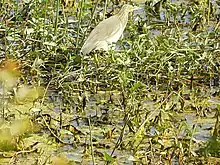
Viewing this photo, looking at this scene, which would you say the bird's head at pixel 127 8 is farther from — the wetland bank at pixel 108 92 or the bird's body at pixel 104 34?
the bird's body at pixel 104 34

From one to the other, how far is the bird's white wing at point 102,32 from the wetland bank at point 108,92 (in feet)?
0.24

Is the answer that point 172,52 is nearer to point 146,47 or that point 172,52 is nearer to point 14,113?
point 146,47

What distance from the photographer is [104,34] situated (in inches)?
242

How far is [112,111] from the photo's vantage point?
496 centimetres

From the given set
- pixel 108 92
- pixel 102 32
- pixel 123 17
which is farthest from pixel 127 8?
pixel 108 92

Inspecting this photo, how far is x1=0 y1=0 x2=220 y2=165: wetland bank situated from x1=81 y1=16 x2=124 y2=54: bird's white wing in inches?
2.9

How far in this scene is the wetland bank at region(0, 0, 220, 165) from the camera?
4.22 metres

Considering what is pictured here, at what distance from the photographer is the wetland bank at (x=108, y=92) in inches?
166

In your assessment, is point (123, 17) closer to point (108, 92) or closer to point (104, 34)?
point (104, 34)

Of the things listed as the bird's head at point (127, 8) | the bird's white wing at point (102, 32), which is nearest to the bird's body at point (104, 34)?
the bird's white wing at point (102, 32)

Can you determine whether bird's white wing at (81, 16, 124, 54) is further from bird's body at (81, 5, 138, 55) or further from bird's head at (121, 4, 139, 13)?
bird's head at (121, 4, 139, 13)

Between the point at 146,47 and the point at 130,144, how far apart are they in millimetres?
1637

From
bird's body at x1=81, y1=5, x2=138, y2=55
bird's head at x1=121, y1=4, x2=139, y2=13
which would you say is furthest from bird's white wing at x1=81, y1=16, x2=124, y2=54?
bird's head at x1=121, y1=4, x2=139, y2=13

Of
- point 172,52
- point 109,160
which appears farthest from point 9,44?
point 109,160
